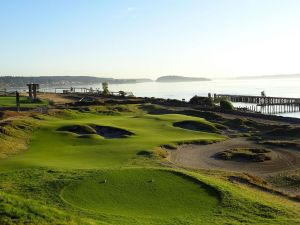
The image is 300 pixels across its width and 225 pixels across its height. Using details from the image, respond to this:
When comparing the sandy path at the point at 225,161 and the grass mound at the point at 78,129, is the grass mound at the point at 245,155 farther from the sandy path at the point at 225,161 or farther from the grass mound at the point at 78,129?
the grass mound at the point at 78,129

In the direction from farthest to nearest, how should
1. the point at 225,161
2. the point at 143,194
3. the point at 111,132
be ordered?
1. the point at 111,132
2. the point at 225,161
3. the point at 143,194

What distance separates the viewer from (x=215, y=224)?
18.2m

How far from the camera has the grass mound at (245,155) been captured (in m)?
36.4

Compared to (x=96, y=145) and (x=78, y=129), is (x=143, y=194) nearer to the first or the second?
(x=96, y=145)

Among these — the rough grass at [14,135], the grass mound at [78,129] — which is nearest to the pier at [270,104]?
the grass mound at [78,129]

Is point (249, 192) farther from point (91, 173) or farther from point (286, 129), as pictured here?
point (286, 129)

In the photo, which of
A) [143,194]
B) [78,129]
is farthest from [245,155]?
[78,129]

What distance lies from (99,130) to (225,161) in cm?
1585

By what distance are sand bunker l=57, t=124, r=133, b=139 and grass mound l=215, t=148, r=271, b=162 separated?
10.9m

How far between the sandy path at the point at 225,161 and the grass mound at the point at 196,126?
10.4 meters

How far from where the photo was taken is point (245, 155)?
3719 centimetres

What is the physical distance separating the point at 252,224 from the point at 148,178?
7.81m

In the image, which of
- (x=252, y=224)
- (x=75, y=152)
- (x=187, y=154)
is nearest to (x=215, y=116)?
(x=187, y=154)

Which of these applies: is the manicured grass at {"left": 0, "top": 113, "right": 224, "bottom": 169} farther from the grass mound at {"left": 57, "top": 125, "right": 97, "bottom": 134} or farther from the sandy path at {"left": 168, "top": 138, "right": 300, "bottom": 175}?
the sandy path at {"left": 168, "top": 138, "right": 300, "bottom": 175}
